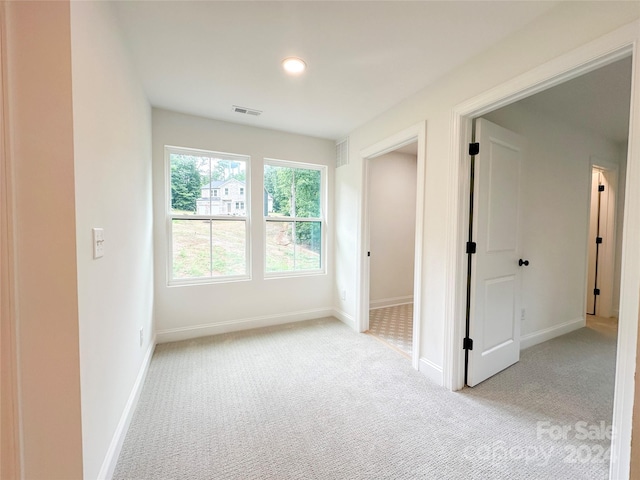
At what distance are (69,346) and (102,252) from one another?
45 cm

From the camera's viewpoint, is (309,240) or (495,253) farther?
(309,240)

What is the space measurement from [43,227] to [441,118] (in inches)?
98.1

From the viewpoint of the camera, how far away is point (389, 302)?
14.4ft

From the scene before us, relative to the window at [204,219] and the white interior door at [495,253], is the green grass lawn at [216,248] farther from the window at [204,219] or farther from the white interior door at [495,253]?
the white interior door at [495,253]

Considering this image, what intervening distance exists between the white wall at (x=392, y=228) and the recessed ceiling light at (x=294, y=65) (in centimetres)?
230

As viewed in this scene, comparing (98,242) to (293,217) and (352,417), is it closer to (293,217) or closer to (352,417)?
(352,417)

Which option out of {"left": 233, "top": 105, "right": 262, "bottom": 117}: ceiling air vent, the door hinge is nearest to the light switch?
{"left": 233, "top": 105, "right": 262, "bottom": 117}: ceiling air vent

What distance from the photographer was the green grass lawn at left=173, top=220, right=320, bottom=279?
2996 millimetres

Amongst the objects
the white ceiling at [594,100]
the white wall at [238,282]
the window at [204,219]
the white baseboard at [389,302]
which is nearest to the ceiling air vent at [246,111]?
the white wall at [238,282]

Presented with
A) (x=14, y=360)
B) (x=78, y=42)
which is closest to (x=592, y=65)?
(x=78, y=42)

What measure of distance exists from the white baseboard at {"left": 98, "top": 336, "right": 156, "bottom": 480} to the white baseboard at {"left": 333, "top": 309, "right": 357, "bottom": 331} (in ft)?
7.12

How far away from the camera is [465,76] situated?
76.3 inches

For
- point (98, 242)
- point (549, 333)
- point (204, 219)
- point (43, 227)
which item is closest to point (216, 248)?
point (204, 219)

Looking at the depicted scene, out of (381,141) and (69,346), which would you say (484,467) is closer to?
(69,346)
